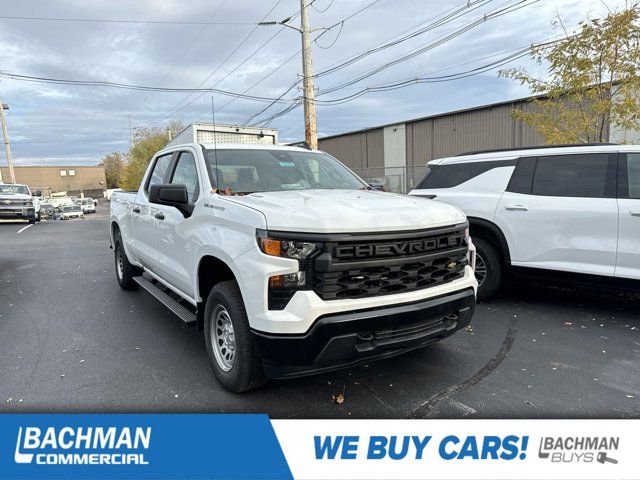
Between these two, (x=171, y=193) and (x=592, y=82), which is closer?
(x=171, y=193)

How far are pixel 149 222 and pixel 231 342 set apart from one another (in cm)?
229

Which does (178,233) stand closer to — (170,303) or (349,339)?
(170,303)

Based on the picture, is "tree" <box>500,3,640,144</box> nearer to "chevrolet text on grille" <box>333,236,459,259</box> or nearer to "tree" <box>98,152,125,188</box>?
"chevrolet text on grille" <box>333,236,459,259</box>

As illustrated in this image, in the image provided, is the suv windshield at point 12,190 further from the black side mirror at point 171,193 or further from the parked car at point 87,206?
the parked car at point 87,206

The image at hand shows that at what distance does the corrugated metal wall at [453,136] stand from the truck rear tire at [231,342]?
18.1 m

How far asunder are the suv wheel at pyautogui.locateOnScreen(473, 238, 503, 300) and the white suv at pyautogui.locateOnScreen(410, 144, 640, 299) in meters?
0.01

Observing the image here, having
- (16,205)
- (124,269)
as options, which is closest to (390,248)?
(124,269)

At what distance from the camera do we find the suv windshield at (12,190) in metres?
22.0

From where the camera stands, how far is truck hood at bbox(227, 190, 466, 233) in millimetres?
2828

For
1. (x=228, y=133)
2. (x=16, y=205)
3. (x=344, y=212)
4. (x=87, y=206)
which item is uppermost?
(x=228, y=133)

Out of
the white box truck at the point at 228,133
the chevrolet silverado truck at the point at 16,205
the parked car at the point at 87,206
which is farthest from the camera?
the parked car at the point at 87,206

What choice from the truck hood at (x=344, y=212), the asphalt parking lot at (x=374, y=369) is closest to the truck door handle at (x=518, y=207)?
the asphalt parking lot at (x=374, y=369)

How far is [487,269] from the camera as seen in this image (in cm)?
564

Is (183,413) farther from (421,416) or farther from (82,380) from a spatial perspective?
(421,416)
